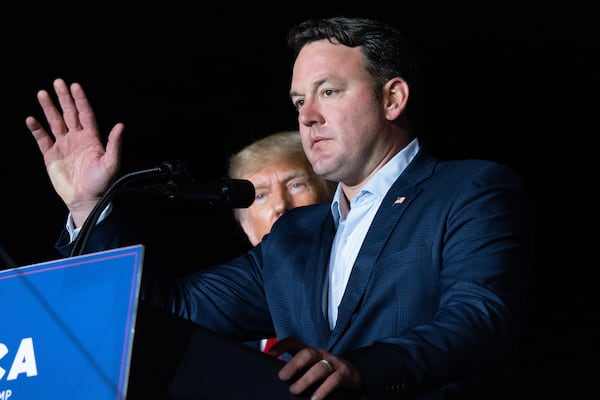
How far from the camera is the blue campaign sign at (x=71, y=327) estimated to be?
3.48 ft

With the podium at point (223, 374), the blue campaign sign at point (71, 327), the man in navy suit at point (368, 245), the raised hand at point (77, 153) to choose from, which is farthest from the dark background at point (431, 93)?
the podium at point (223, 374)

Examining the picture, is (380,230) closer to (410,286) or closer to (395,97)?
(410,286)

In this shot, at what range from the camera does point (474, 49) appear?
3.28 m

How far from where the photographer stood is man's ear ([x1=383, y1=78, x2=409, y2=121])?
2.07m

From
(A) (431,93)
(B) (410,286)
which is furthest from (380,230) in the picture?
(A) (431,93)

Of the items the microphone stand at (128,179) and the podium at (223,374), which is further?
the microphone stand at (128,179)

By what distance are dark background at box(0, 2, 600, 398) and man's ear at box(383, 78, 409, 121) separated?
717mm

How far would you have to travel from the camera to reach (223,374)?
3.60 ft

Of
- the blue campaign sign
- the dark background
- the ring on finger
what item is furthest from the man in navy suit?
the dark background

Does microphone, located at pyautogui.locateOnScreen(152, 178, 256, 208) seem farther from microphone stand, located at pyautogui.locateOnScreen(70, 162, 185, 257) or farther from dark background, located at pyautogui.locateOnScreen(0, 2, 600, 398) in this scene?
dark background, located at pyautogui.locateOnScreen(0, 2, 600, 398)

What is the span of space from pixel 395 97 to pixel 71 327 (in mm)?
1185

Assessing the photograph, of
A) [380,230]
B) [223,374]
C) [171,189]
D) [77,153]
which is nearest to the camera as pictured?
[223,374]

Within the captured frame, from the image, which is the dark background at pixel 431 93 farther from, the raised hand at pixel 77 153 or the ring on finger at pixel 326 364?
the ring on finger at pixel 326 364

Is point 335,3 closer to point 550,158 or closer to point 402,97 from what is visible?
point 550,158
